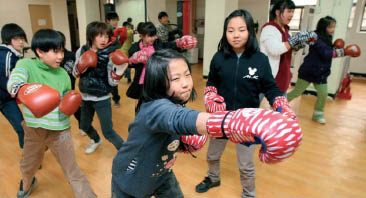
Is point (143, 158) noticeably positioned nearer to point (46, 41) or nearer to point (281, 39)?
point (46, 41)

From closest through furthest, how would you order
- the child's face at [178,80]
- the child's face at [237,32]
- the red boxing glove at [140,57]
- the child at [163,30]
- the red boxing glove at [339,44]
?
the child's face at [178,80] < the child's face at [237,32] < the red boxing glove at [140,57] < the red boxing glove at [339,44] < the child at [163,30]

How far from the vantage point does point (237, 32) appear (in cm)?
139

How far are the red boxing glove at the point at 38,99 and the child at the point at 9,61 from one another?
3.26 feet

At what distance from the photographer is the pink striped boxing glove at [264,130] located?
1.89 ft

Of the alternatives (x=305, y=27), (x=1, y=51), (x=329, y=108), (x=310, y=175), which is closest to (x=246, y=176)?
(x=310, y=175)

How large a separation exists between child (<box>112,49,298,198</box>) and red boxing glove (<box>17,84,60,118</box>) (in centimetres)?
41

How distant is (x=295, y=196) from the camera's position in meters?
1.85

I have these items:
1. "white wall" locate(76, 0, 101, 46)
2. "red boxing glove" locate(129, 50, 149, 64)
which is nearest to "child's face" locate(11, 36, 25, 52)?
"red boxing glove" locate(129, 50, 149, 64)

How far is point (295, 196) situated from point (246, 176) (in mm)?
519

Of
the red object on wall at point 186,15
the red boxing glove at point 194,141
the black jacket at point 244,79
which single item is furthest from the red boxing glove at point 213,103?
the red object on wall at point 186,15

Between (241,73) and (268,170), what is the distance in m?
1.10

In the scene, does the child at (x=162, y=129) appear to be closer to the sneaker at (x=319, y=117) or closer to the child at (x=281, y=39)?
the child at (x=281, y=39)

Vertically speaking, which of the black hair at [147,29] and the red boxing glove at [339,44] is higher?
the black hair at [147,29]

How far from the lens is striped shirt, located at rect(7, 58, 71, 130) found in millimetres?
1421
